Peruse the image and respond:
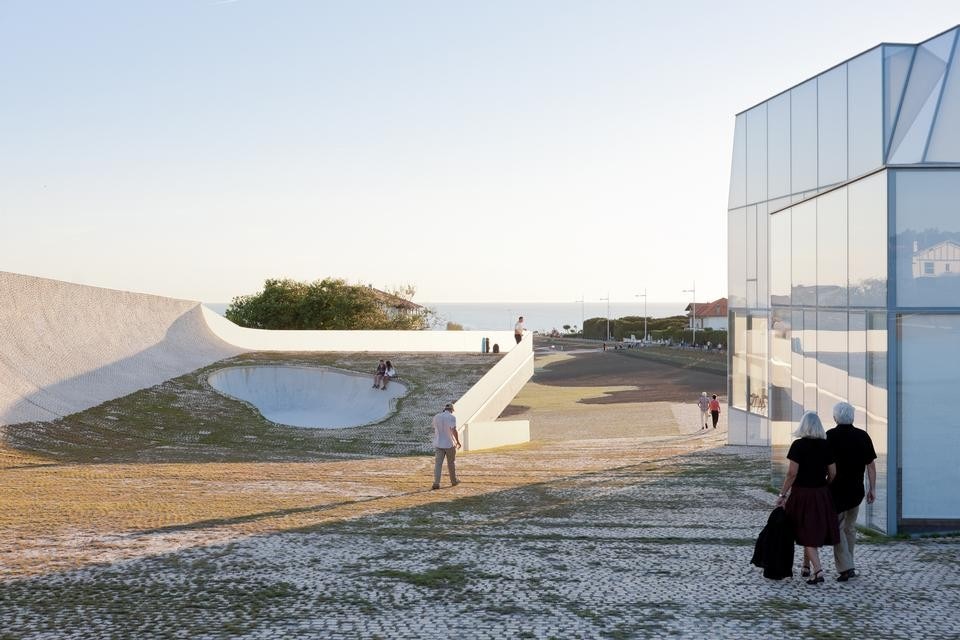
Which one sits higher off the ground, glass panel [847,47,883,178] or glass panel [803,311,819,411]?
glass panel [847,47,883,178]

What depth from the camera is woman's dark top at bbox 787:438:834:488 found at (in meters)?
7.93

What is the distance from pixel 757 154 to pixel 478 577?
1793cm

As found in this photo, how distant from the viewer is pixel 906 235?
10.8 meters

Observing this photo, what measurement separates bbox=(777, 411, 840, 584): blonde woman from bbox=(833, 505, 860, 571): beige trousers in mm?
268

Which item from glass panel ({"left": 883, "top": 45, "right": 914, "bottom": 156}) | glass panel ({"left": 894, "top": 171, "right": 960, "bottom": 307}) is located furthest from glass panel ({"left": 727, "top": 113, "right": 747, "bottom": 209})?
glass panel ({"left": 894, "top": 171, "right": 960, "bottom": 307})

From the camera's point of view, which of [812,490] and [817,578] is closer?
[812,490]

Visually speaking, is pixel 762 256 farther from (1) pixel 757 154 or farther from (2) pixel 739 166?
(2) pixel 739 166

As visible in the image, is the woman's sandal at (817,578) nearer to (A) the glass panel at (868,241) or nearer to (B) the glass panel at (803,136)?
(A) the glass panel at (868,241)

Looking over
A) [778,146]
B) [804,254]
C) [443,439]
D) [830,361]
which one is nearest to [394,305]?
[778,146]

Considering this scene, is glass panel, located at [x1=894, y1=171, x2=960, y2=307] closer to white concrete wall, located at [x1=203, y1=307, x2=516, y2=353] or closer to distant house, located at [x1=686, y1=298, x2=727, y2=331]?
white concrete wall, located at [x1=203, y1=307, x2=516, y2=353]

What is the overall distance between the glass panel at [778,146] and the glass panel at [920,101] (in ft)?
28.1

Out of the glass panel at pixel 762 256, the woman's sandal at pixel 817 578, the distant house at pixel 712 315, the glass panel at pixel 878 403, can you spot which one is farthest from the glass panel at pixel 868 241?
the distant house at pixel 712 315

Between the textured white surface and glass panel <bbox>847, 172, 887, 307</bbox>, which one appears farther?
the textured white surface

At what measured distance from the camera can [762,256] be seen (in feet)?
75.5
